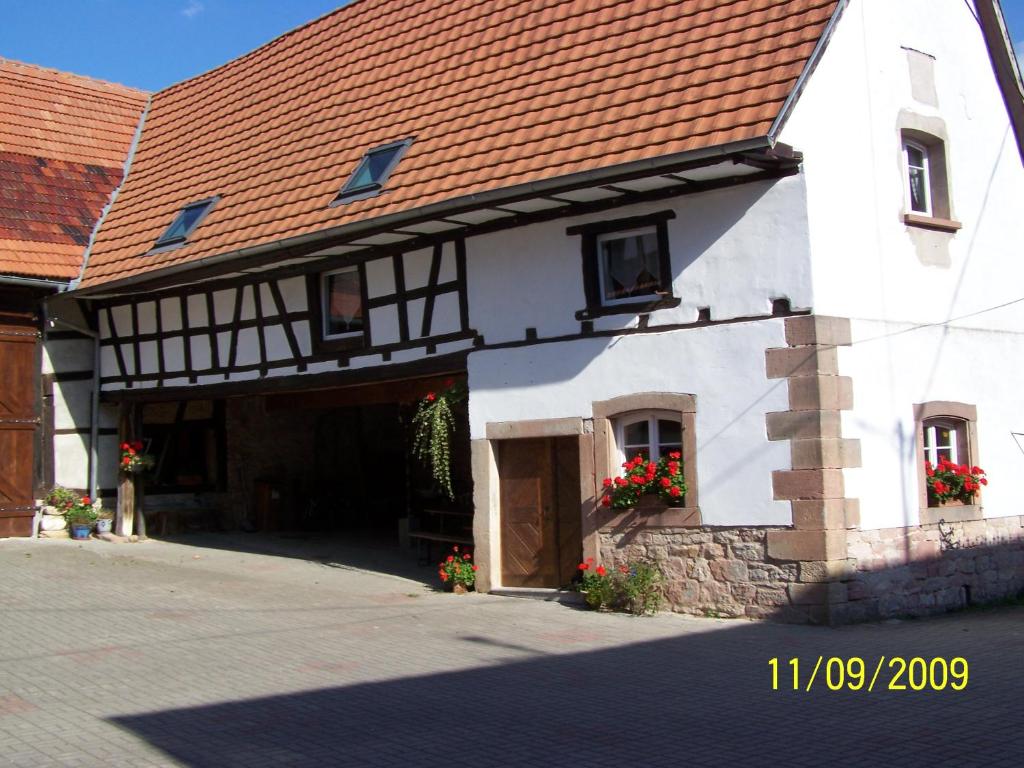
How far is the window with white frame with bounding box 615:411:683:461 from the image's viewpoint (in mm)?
11914

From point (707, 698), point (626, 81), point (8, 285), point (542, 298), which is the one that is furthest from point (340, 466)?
point (707, 698)

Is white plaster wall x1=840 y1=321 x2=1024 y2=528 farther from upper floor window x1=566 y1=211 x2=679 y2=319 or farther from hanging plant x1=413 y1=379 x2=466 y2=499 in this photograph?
hanging plant x1=413 y1=379 x2=466 y2=499

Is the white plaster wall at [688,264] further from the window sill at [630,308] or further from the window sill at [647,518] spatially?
the window sill at [647,518]

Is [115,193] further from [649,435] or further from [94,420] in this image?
[649,435]

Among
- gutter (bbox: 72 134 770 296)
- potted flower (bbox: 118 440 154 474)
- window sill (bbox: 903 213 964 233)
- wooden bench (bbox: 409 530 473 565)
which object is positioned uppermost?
gutter (bbox: 72 134 770 296)

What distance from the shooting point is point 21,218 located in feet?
58.7

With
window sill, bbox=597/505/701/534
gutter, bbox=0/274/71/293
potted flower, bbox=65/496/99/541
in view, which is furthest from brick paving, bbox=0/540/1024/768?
gutter, bbox=0/274/71/293

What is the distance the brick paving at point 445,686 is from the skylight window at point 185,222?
17.3 ft

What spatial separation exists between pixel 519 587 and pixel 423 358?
9.40 feet

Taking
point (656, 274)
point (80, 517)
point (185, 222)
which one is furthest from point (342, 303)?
point (80, 517)

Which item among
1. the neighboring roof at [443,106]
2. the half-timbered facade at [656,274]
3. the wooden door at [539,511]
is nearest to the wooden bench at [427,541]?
the half-timbered facade at [656,274]

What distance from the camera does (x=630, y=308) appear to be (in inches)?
473

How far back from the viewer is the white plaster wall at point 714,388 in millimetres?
11086
